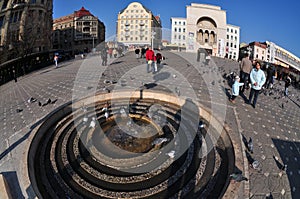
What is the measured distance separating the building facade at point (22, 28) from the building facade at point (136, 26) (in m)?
29.7

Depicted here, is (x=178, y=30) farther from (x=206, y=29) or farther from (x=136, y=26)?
(x=206, y=29)

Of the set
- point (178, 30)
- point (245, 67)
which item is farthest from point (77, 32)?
point (245, 67)

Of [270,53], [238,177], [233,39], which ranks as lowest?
[238,177]

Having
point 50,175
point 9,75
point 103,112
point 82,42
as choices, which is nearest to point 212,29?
point 82,42

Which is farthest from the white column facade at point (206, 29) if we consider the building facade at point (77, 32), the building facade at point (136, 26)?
the building facade at point (77, 32)

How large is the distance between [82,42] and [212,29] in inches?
1614

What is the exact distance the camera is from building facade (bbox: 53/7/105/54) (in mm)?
65688

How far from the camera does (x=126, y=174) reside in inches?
219

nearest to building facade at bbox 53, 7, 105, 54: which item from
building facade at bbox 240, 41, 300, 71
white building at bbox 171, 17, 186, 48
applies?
white building at bbox 171, 17, 186, 48

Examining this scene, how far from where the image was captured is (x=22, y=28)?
28859mm

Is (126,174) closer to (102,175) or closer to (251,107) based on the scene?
(102,175)

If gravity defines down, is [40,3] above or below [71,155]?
above

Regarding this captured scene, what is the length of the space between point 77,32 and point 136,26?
19.3m

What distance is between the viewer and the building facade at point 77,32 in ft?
216
